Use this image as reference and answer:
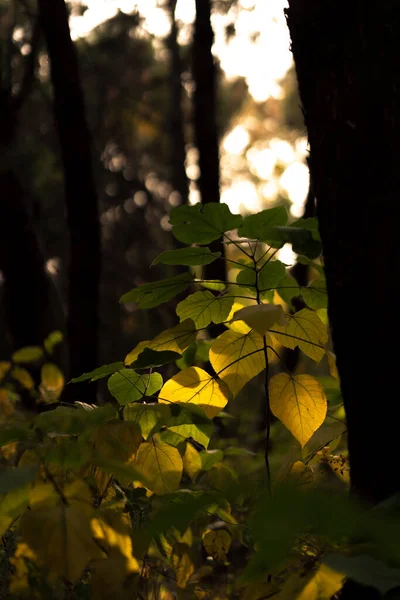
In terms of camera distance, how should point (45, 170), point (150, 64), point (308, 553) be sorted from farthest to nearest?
point (150, 64)
point (45, 170)
point (308, 553)

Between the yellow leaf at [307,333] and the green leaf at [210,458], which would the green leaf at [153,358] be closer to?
the yellow leaf at [307,333]

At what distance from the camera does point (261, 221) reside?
4.11 feet

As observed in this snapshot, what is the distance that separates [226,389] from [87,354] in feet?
4.79

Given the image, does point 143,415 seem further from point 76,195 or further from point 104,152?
point 104,152

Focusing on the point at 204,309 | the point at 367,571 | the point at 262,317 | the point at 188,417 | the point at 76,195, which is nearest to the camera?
the point at 367,571

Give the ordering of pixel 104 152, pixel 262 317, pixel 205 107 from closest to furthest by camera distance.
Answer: pixel 262 317, pixel 205 107, pixel 104 152

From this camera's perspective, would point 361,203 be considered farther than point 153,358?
No

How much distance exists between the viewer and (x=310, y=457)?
4.55 feet

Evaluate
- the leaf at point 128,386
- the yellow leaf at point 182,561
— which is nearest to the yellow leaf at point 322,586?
the yellow leaf at point 182,561

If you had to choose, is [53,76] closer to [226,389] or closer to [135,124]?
[226,389]

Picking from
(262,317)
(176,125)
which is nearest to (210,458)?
(262,317)

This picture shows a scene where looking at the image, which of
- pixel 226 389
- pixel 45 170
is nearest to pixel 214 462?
pixel 226 389

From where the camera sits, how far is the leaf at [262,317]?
0.91 meters

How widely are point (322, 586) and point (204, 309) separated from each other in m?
0.63
